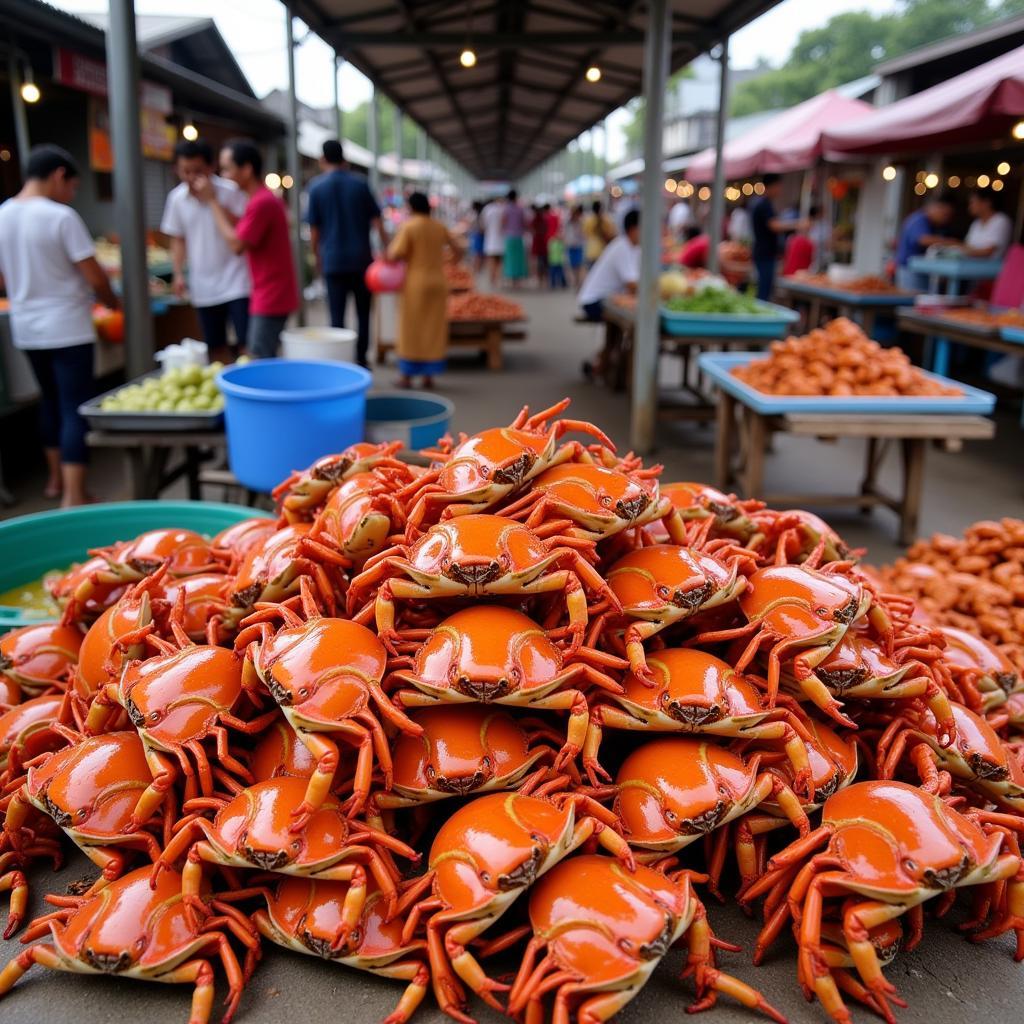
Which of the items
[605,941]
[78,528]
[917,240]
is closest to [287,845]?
[605,941]

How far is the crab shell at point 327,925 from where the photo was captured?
1.79 meters

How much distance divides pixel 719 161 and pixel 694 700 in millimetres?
8935

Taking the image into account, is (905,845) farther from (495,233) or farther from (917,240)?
(495,233)

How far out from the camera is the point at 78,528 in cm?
371

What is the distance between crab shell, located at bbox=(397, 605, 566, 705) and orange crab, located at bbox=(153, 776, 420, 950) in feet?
1.07

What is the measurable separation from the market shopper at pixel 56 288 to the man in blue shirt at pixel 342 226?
3076 mm

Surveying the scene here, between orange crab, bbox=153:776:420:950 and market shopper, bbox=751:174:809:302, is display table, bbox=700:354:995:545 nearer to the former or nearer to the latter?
orange crab, bbox=153:776:420:950

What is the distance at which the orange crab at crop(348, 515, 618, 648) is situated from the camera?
2.02m

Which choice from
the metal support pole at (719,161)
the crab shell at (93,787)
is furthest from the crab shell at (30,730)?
the metal support pole at (719,161)

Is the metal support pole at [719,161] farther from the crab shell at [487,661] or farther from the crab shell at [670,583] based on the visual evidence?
the crab shell at [487,661]

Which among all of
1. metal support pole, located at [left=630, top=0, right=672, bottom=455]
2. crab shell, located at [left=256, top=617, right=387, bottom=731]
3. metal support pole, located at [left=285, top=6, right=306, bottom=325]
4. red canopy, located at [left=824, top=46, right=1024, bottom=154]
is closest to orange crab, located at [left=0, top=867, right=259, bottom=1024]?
crab shell, located at [left=256, top=617, right=387, bottom=731]

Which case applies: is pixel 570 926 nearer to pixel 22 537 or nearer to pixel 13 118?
pixel 22 537

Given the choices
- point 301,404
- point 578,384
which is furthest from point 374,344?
point 301,404

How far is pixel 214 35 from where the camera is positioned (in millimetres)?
17047
